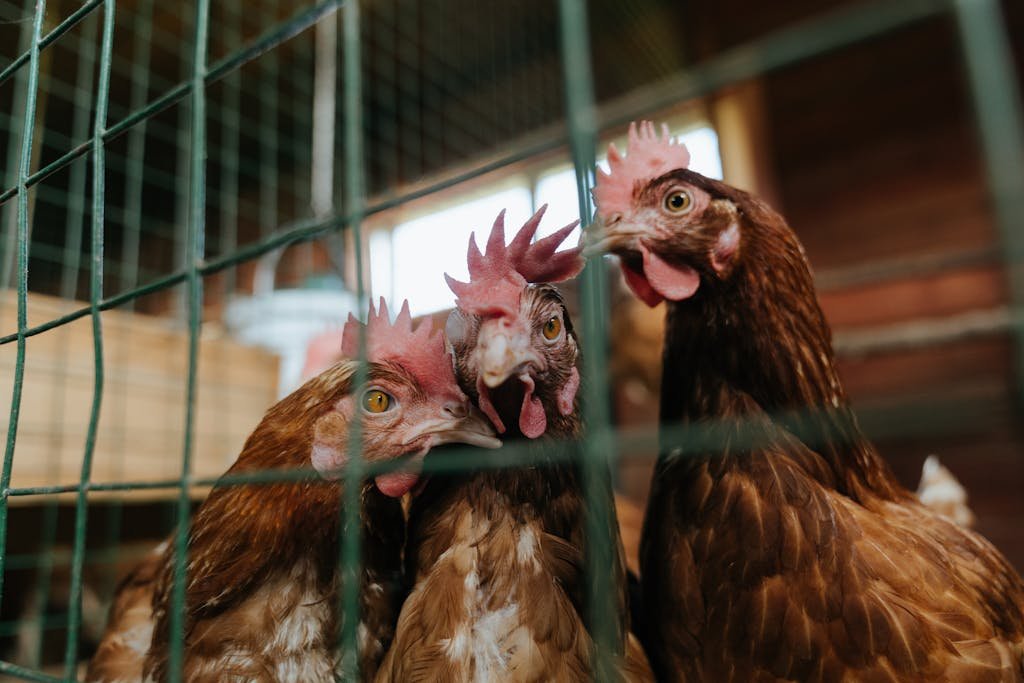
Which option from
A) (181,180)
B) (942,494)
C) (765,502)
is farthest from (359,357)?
(181,180)

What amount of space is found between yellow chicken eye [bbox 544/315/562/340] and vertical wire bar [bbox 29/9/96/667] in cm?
130

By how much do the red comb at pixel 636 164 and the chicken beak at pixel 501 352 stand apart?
22 centimetres

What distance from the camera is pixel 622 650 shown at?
659mm

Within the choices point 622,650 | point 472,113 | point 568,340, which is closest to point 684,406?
point 568,340

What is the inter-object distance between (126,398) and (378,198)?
1415mm

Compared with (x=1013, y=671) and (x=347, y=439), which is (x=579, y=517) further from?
(x=1013, y=671)

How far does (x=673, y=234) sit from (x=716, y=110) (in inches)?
94.1

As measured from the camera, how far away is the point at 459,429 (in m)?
0.70

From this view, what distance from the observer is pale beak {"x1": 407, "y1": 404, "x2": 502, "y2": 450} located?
2.27ft

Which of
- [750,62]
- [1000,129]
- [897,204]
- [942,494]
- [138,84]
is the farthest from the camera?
[897,204]

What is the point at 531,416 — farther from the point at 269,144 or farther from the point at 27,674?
the point at 269,144

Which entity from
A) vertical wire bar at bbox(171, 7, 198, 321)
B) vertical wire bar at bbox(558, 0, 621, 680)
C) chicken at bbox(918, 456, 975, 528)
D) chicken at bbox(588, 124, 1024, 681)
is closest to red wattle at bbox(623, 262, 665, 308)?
chicken at bbox(588, 124, 1024, 681)

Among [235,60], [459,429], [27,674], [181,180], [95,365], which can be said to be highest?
[181,180]

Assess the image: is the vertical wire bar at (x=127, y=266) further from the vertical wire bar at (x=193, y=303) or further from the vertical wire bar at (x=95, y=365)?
the vertical wire bar at (x=193, y=303)
